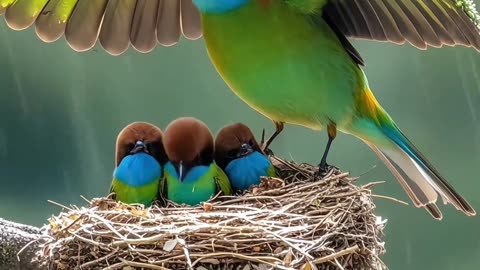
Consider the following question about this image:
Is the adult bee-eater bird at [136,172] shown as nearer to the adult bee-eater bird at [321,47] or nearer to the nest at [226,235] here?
the nest at [226,235]

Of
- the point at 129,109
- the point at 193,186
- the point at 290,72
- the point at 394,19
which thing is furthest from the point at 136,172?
the point at 129,109

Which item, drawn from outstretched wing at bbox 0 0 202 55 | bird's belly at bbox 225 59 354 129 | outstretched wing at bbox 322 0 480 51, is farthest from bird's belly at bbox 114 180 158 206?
outstretched wing at bbox 322 0 480 51

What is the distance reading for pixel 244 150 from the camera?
1679 millimetres

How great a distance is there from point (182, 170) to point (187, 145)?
0.19ft

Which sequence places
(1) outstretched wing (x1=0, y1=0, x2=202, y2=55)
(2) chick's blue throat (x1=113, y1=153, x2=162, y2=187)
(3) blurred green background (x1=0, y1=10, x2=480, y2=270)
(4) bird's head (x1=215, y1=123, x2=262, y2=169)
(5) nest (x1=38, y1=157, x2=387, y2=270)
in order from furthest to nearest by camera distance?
(3) blurred green background (x1=0, y1=10, x2=480, y2=270) → (1) outstretched wing (x1=0, y1=0, x2=202, y2=55) → (4) bird's head (x1=215, y1=123, x2=262, y2=169) → (2) chick's blue throat (x1=113, y1=153, x2=162, y2=187) → (5) nest (x1=38, y1=157, x2=387, y2=270)

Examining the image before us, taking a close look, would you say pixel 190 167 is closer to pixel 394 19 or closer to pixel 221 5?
pixel 221 5

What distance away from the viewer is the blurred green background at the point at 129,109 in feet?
8.09

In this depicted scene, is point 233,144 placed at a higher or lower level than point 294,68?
lower

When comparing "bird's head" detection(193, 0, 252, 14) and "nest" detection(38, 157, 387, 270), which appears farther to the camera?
"bird's head" detection(193, 0, 252, 14)

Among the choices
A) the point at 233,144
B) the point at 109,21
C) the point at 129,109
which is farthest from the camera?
the point at 129,109

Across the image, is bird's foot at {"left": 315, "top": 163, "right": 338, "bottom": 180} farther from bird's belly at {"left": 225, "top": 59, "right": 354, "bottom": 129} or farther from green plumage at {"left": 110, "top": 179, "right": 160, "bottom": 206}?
green plumage at {"left": 110, "top": 179, "right": 160, "bottom": 206}

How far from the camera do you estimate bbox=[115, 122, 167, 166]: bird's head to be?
166cm

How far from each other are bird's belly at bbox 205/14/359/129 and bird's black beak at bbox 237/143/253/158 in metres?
0.09

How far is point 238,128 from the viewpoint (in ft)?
5.66
